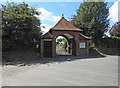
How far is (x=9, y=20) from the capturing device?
12.2 metres

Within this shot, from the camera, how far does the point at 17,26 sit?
12.7 meters

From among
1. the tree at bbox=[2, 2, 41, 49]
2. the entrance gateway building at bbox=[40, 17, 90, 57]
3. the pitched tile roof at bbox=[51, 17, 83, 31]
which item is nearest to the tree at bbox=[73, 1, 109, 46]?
the entrance gateway building at bbox=[40, 17, 90, 57]

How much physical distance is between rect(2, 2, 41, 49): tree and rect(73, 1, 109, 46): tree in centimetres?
1153

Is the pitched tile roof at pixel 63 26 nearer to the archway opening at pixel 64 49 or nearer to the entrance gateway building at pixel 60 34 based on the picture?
the entrance gateway building at pixel 60 34

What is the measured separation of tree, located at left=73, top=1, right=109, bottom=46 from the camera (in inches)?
810

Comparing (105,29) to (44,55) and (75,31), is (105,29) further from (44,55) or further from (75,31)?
(44,55)

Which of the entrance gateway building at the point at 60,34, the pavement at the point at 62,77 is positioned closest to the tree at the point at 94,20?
the entrance gateway building at the point at 60,34

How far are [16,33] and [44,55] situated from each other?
16.8ft

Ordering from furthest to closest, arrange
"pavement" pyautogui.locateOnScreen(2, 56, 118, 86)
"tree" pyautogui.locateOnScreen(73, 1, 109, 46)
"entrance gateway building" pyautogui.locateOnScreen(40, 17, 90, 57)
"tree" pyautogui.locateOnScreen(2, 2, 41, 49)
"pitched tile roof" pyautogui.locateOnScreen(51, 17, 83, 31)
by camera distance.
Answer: "tree" pyautogui.locateOnScreen(73, 1, 109, 46)
"pitched tile roof" pyautogui.locateOnScreen(51, 17, 83, 31)
"entrance gateway building" pyautogui.locateOnScreen(40, 17, 90, 57)
"tree" pyautogui.locateOnScreen(2, 2, 41, 49)
"pavement" pyautogui.locateOnScreen(2, 56, 118, 86)

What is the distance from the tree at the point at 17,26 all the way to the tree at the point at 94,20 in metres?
11.5

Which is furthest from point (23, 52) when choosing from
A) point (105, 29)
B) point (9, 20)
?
point (105, 29)

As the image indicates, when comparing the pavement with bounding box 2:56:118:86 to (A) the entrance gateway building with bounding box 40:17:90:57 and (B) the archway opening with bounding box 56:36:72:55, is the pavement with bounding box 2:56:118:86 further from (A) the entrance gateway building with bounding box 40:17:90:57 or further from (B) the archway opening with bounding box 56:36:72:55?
(B) the archway opening with bounding box 56:36:72:55

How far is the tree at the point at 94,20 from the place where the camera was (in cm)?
2058

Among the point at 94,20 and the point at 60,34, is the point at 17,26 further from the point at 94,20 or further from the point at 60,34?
the point at 94,20
